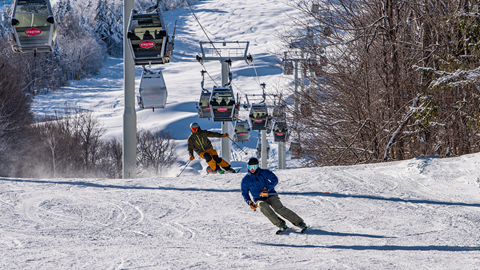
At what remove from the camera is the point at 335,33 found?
17.9 metres

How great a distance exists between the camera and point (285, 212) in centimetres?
706

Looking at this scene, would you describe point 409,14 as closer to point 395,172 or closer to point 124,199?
point 395,172

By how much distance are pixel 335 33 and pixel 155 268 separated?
1493cm

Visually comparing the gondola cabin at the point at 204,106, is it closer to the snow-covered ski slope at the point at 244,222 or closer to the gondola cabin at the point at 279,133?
the gondola cabin at the point at 279,133

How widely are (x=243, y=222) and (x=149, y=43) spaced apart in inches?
203

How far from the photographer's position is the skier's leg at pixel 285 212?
7.02 m

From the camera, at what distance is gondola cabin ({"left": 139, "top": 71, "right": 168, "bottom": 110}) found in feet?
47.7

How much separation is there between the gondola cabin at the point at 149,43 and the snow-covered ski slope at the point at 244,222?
3137mm

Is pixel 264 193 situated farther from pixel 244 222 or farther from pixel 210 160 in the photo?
pixel 210 160

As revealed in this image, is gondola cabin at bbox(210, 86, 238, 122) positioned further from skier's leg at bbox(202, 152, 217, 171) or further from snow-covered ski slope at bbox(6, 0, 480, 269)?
snow-covered ski slope at bbox(6, 0, 480, 269)

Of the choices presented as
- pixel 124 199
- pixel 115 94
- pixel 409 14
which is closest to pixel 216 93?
pixel 409 14

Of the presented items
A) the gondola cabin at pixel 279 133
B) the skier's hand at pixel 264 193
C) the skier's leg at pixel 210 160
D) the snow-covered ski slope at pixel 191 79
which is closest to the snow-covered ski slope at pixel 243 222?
the skier's hand at pixel 264 193

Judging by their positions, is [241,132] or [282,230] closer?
[282,230]

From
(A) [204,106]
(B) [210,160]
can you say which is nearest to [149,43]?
(B) [210,160]
